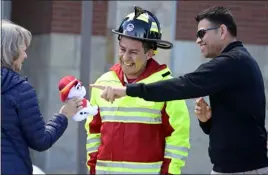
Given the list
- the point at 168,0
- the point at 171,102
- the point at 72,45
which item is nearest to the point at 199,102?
the point at 171,102

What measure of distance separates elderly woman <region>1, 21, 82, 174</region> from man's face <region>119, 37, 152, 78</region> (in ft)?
2.51

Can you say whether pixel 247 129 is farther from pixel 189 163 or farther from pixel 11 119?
pixel 189 163

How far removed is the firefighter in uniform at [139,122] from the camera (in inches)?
165

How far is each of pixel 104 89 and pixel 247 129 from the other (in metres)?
0.85

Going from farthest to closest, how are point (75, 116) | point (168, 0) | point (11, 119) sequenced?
point (168, 0)
point (75, 116)
point (11, 119)

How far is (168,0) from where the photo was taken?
25.0 ft

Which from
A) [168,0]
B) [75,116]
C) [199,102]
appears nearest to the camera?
[75,116]

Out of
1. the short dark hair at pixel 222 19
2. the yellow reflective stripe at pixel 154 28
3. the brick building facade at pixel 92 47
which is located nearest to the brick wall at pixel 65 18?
the brick building facade at pixel 92 47

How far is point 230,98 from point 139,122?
0.58 meters

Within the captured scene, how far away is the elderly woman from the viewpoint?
358cm

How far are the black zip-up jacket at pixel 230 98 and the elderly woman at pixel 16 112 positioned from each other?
0.58m

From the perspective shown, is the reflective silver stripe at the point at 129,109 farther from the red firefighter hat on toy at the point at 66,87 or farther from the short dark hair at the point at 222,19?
the short dark hair at the point at 222,19

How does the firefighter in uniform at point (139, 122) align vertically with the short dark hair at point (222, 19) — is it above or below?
below

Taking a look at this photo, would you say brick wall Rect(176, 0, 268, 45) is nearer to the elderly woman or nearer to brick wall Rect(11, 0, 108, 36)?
brick wall Rect(11, 0, 108, 36)
